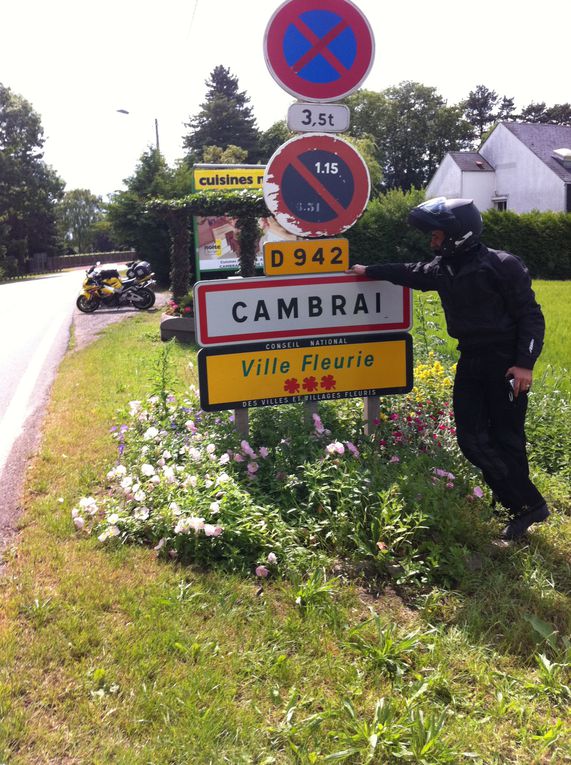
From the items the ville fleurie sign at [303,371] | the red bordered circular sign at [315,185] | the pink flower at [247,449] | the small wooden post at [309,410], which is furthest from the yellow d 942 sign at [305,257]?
the pink flower at [247,449]

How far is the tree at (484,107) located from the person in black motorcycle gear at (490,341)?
3544 inches

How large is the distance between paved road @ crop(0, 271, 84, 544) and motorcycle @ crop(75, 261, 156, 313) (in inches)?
28.8

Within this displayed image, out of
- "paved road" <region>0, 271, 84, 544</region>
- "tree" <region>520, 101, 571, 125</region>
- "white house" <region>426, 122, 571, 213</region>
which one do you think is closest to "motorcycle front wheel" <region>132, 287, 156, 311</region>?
"paved road" <region>0, 271, 84, 544</region>

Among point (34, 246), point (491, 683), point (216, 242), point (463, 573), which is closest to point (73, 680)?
point (491, 683)

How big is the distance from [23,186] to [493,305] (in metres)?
55.8

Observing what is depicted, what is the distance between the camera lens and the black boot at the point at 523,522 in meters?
3.52

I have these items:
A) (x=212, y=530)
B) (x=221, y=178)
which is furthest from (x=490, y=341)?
(x=221, y=178)

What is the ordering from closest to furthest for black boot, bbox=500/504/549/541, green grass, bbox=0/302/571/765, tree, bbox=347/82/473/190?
green grass, bbox=0/302/571/765
black boot, bbox=500/504/549/541
tree, bbox=347/82/473/190

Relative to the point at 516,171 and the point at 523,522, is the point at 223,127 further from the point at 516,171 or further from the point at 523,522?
the point at 523,522

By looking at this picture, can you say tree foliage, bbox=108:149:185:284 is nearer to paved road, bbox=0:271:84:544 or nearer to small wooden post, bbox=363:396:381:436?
paved road, bbox=0:271:84:544

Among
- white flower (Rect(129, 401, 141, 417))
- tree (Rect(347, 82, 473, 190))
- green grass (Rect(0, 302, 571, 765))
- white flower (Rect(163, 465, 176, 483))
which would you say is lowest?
green grass (Rect(0, 302, 571, 765))

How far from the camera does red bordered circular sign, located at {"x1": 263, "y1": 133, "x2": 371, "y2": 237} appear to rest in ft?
13.6

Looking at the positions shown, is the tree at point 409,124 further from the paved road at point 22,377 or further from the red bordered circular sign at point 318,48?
the red bordered circular sign at point 318,48

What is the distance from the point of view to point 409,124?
70.4 metres
